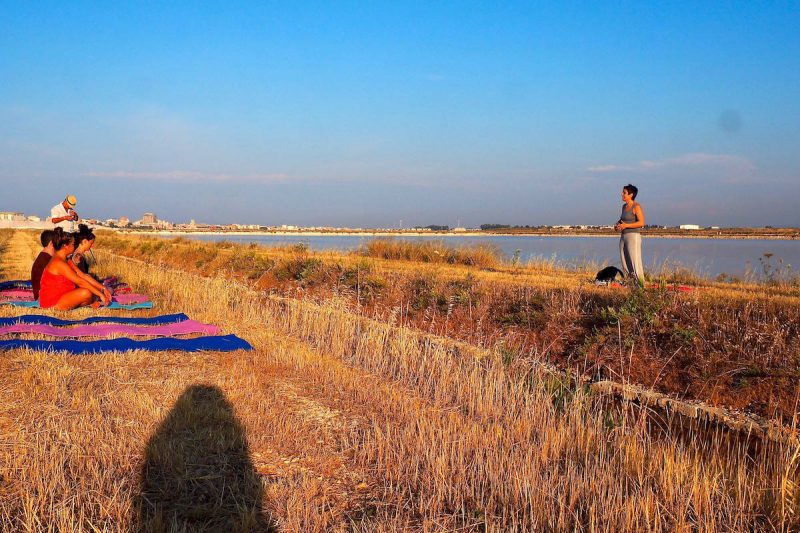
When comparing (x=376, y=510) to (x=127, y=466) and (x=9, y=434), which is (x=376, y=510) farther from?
(x=9, y=434)

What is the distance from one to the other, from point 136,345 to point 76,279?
10.6 feet

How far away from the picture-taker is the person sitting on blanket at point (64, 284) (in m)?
9.26

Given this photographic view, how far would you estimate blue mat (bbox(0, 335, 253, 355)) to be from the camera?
21.8ft

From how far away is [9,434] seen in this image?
3986 mm

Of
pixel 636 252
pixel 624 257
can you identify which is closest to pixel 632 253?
pixel 636 252

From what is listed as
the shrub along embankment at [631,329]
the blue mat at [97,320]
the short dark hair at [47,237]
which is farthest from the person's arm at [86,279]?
the shrub along embankment at [631,329]

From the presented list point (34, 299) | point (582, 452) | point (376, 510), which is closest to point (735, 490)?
point (582, 452)

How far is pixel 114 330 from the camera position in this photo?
795 centimetres

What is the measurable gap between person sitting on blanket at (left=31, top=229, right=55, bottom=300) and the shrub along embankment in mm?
4927

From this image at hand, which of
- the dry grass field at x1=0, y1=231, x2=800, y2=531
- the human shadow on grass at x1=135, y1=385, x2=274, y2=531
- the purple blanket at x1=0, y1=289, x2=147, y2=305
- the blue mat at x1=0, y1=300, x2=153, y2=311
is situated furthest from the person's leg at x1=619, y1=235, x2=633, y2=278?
the purple blanket at x1=0, y1=289, x2=147, y2=305

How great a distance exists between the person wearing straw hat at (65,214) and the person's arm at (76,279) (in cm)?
392

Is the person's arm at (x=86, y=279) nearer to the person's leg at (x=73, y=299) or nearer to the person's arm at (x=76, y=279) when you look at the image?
the person's arm at (x=76, y=279)

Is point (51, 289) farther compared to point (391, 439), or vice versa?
point (51, 289)

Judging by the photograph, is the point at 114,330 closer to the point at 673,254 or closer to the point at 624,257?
the point at 624,257
